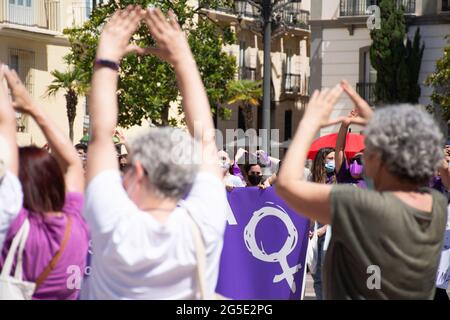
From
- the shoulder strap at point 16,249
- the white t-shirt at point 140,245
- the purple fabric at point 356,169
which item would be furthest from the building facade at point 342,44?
the white t-shirt at point 140,245

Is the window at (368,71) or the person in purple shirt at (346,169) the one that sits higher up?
the window at (368,71)

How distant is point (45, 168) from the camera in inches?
180

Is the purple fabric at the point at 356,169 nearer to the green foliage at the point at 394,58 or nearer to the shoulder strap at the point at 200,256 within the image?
the shoulder strap at the point at 200,256

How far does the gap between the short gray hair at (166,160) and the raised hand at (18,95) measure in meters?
0.77

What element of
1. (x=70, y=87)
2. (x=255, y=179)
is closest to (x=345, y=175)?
(x=255, y=179)

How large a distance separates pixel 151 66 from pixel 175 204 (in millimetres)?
22784

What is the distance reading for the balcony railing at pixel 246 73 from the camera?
162ft

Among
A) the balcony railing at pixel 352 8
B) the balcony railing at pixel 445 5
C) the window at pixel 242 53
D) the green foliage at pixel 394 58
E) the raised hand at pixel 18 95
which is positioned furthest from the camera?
the window at pixel 242 53

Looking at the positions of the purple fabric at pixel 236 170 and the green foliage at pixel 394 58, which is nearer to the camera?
the purple fabric at pixel 236 170

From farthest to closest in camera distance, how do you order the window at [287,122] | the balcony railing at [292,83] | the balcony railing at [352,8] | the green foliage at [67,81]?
1. the window at [287,122]
2. the balcony railing at [292,83]
3. the balcony railing at [352,8]
4. the green foliage at [67,81]

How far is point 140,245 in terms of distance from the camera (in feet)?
13.2

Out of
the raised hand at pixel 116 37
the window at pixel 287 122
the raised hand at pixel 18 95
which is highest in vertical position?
the raised hand at pixel 116 37

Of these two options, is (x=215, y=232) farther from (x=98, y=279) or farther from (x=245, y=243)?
(x=245, y=243)
